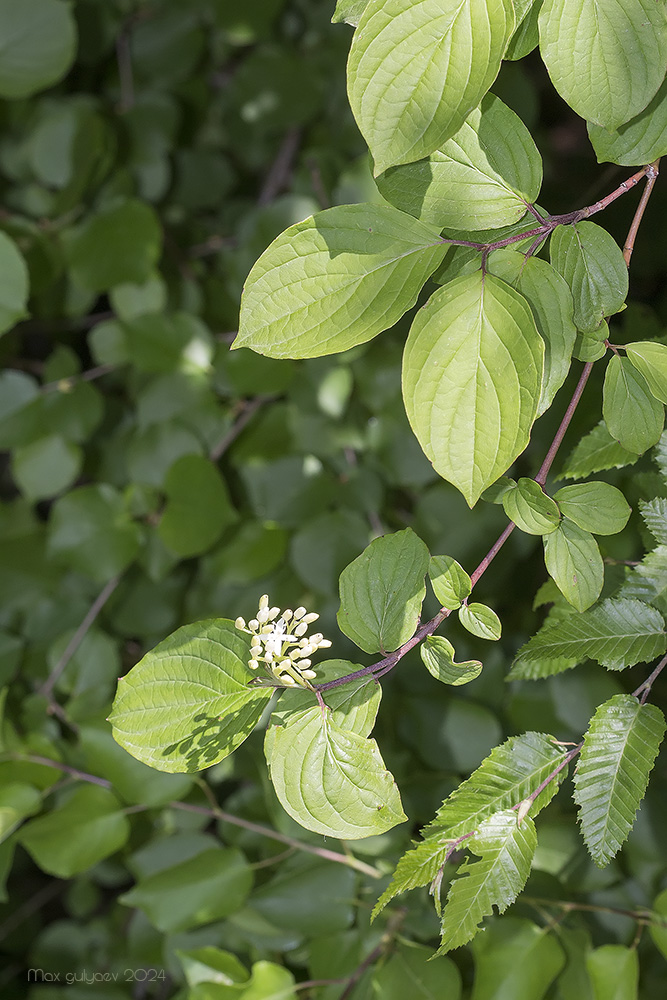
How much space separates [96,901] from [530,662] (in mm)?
1128

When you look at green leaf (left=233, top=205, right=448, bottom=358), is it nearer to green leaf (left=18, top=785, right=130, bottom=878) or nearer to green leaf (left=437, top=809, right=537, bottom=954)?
green leaf (left=437, top=809, right=537, bottom=954)

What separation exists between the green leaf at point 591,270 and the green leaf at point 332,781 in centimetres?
27

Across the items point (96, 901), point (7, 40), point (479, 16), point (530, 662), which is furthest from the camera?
point (96, 901)

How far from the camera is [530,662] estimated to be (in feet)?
1.80

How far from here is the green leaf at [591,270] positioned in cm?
43

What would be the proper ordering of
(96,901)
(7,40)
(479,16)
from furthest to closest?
(96,901), (7,40), (479,16)

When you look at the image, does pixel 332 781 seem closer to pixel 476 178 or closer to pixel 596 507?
pixel 596 507

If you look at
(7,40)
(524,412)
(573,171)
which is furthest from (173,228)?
(524,412)

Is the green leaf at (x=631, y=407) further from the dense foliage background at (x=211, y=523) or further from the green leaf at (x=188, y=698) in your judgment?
Result: the green leaf at (x=188, y=698)

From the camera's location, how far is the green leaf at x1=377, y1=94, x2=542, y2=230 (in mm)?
425

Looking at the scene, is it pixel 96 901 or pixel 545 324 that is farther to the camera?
pixel 96 901

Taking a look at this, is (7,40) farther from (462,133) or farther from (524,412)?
(524,412)

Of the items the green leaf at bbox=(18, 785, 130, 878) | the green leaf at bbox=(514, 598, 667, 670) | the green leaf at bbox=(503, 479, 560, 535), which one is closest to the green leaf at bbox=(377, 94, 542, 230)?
the green leaf at bbox=(503, 479, 560, 535)

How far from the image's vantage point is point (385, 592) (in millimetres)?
459
